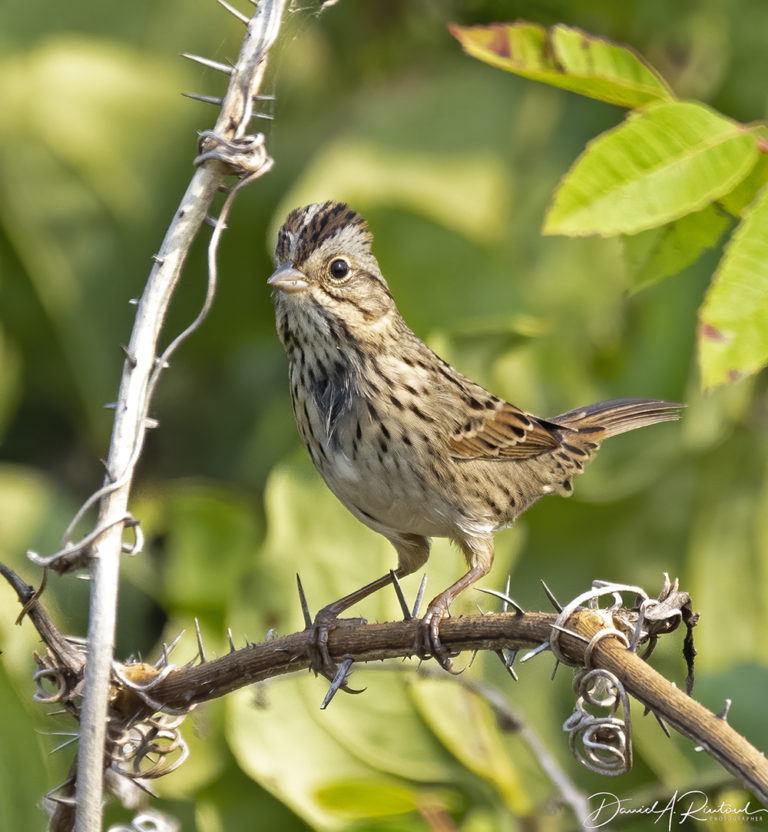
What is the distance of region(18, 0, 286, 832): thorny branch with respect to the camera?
1.59 meters

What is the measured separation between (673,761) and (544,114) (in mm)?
2676

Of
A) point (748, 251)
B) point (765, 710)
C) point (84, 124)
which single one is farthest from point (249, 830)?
point (84, 124)

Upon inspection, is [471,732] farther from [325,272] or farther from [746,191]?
[746,191]

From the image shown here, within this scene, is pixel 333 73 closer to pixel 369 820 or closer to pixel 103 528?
pixel 369 820

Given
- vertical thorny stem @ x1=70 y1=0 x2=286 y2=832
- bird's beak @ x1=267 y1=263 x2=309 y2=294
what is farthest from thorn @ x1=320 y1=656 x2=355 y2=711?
bird's beak @ x1=267 y1=263 x2=309 y2=294

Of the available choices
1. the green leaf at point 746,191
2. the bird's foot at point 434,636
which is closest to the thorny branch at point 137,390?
the bird's foot at point 434,636

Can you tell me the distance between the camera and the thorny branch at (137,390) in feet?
5.20

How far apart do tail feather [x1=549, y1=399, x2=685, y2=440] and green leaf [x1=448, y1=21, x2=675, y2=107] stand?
163 centimetres

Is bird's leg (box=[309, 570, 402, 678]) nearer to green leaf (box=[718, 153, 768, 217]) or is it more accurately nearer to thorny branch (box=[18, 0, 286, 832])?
thorny branch (box=[18, 0, 286, 832])

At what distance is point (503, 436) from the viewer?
10.9 feet

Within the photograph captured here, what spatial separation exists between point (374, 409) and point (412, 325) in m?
1.23

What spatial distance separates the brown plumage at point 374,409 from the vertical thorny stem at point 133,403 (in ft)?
2.98

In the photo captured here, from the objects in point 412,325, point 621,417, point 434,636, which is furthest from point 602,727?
point 412,325

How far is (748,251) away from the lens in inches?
72.5
